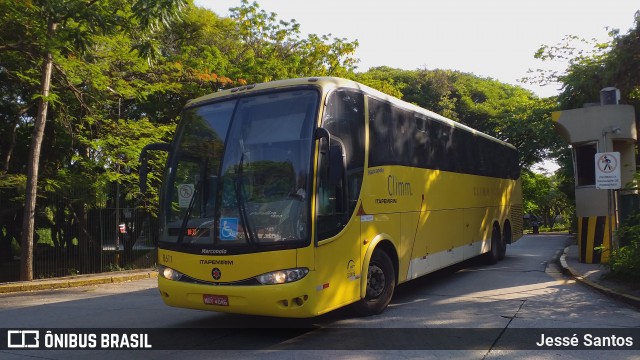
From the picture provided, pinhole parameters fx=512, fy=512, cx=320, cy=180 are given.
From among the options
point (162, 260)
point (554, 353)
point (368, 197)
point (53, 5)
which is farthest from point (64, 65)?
point (554, 353)

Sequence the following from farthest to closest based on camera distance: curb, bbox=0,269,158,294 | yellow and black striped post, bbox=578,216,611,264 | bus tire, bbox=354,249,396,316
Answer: yellow and black striped post, bbox=578,216,611,264 < curb, bbox=0,269,158,294 < bus tire, bbox=354,249,396,316

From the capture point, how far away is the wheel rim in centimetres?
759

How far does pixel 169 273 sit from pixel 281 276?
5.46ft

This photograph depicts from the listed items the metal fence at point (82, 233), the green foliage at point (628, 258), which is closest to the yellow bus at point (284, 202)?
the green foliage at point (628, 258)

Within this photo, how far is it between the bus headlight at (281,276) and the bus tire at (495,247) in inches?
373

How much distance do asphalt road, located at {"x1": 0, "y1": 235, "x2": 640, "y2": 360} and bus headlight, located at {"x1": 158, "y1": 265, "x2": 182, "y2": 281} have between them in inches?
31.2

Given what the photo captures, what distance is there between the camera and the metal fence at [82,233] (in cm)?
1639

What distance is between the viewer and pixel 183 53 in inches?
769

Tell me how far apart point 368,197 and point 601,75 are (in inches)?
447

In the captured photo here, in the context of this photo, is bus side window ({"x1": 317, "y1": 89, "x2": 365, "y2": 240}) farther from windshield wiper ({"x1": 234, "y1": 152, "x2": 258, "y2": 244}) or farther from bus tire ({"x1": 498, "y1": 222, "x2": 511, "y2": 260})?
bus tire ({"x1": 498, "y1": 222, "x2": 511, "y2": 260})

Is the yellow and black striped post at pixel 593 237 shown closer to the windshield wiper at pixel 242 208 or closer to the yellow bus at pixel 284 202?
the yellow bus at pixel 284 202

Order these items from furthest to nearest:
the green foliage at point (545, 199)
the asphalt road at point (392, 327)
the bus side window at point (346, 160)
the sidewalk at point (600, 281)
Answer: the green foliage at point (545, 199) → the sidewalk at point (600, 281) → the bus side window at point (346, 160) → the asphalt road at point (392, 327)

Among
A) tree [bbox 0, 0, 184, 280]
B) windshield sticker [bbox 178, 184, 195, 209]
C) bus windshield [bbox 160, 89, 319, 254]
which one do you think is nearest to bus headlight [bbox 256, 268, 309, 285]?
bus windshield [bbox 160, 89, 319, 254]

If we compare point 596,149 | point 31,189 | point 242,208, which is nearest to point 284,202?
point 242,208
